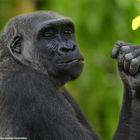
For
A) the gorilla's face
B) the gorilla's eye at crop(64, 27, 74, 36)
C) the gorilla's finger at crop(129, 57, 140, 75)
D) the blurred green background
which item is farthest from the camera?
the blurred green background

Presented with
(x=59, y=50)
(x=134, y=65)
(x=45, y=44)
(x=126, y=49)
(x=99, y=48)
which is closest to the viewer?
(x=134, y=65)

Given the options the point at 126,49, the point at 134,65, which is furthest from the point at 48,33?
the point at 134,65

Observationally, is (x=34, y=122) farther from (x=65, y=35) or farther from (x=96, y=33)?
(x=96, y=33)

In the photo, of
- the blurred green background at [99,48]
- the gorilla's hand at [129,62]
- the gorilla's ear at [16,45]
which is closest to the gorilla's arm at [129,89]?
the gorilla's hand at [129,62]

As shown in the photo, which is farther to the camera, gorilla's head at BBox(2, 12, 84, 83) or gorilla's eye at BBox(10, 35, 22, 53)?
gorilla's eye at BBox(10, 35, 22, 53)

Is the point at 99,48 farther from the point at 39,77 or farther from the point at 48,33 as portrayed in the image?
the point at 39,77

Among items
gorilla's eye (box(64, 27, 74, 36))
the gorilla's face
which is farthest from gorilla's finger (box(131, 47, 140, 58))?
gorilla's eye (box(64, 27, 74, 36))

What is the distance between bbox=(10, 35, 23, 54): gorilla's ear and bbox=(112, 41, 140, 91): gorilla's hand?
1.01m

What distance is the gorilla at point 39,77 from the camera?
7.70 meters

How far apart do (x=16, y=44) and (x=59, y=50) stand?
46 cm

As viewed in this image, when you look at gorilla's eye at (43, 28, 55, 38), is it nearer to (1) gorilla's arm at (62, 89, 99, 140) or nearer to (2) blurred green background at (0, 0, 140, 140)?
(1) gorilla's arm at (62, 89, 99, 140)

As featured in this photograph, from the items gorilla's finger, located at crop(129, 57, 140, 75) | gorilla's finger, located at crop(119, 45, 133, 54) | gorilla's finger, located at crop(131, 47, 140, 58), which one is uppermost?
gorilla's finger, located at crop(119, 45, 133, 54)

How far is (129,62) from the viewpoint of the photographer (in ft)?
24.8

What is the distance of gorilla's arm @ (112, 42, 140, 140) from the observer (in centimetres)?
756
